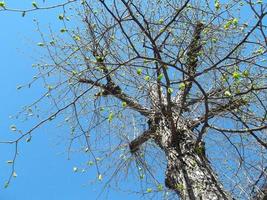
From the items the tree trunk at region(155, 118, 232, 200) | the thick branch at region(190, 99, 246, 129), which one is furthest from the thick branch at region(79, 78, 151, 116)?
the thick branch at region(190, 99, 246, 129)

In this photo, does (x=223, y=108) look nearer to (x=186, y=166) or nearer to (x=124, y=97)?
(x=186, y=166)

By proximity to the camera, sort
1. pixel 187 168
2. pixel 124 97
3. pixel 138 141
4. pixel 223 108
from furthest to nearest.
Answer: pixel 124 97 → pixel 138 141 → pixel 223 108 → pixel 187 168

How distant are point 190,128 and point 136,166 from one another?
842mm

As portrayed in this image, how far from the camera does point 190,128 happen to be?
17.1ft

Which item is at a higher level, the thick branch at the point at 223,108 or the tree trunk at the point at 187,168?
the thick branch at the point at 223,108

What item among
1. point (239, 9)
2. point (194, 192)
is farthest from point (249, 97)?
point (194, 192)

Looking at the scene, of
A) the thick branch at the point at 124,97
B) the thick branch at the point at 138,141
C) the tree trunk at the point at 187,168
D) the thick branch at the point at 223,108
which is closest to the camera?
the tree trunk at the point at 187,168

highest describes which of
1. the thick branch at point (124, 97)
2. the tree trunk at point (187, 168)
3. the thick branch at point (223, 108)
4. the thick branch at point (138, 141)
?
the thick branch at point (124, 97)

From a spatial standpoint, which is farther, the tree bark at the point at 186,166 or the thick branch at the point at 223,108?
the thick branch at the point at 223,108

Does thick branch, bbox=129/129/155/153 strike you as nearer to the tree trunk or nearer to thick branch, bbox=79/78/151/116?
thick branch, bbox=79/78/151/116

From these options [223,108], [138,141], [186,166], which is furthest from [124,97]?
[186,166]

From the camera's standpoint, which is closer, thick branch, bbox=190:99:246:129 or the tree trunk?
the tree trunk

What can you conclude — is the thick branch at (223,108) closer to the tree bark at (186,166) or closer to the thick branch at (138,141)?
the tree bark at (186,166)

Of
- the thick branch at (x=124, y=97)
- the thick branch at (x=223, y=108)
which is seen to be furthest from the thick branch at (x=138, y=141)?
the thick branch at (x=223, y=108)
